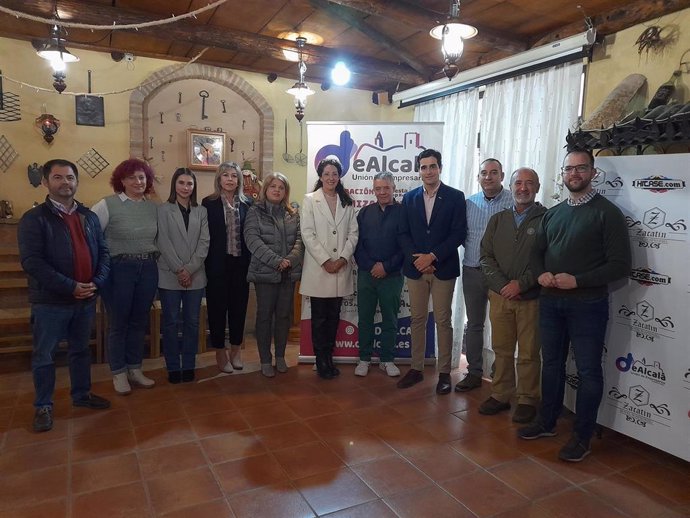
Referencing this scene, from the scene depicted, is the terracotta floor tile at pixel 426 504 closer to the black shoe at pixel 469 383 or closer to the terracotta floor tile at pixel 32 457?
the black shoe at pixel 469 383

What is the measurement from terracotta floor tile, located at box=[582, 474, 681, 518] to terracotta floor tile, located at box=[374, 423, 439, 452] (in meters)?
0.78

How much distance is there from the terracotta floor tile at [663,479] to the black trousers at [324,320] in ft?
6.44

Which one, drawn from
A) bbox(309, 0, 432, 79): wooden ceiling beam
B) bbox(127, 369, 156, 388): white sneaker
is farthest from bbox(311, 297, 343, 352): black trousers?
bbox(309, 0, 432, 79): wooden ceiling beam

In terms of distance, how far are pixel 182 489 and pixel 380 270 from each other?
1.87m

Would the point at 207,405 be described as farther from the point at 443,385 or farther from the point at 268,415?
the point at 443,385

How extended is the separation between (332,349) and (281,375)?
0.42 metres

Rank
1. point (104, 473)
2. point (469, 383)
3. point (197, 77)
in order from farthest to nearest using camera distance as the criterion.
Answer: point (197, 77) → point (469, 383) → point (104, 473)

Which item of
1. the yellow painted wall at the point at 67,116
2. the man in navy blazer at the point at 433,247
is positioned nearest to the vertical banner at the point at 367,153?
the man in navy blazer at the point at 433,247

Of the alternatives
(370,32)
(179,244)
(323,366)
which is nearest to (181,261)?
(179,244)

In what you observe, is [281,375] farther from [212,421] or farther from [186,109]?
[186,109]

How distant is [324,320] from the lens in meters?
3.54

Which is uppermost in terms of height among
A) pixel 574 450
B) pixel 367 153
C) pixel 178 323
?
pixel 367 153

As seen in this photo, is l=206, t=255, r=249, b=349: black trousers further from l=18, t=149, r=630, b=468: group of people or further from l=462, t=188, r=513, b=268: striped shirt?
l=462, t=188, r=513, b=268: striped shirt

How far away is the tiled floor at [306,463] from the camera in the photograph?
6.70 ft
